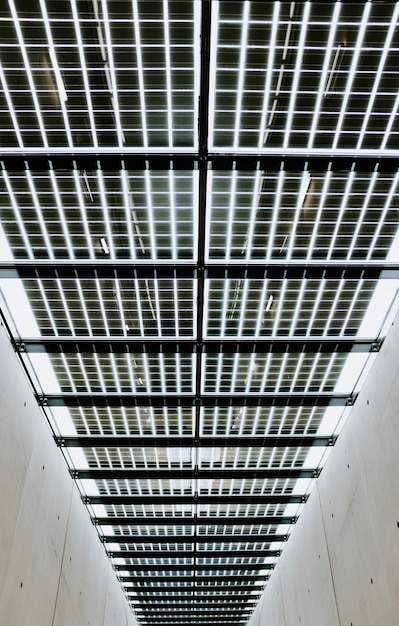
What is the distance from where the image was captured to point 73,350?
15359 millimetres

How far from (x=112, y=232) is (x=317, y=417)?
10.2 meters

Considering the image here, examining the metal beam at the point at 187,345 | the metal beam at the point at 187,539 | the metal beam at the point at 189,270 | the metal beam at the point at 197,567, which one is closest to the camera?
the metal beam at the point at 189,270

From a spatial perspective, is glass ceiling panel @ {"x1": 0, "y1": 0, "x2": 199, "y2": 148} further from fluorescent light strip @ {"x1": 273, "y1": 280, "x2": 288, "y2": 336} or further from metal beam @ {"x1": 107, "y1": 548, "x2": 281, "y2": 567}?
metal beam @ {"x1": 107, "y1": 548, "x2": 281, "y2": 567}

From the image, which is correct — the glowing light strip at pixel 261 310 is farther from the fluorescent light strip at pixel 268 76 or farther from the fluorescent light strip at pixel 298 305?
the fluorescent light strip at pixel 268 76

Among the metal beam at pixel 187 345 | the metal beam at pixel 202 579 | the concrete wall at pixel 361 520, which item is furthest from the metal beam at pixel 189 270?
the metal beam at pixel 202 579

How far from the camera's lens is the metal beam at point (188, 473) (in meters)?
21.2

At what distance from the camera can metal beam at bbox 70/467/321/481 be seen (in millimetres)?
21250

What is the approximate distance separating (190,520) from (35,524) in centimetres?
1042

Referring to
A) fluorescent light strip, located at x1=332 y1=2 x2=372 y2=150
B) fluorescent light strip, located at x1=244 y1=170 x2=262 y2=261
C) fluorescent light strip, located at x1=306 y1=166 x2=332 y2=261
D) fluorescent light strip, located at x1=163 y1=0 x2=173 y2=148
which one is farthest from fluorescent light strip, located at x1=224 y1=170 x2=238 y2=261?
fluorescent light strip, located at x1=332 y1=2 x2=372 y2=150

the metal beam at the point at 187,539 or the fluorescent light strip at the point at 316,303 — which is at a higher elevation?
the fluorescent light strip at the point at 316,303

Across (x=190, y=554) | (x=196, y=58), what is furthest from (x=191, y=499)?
(x=196, y=58)

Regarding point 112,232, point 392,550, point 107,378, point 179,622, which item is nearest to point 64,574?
point 107,378

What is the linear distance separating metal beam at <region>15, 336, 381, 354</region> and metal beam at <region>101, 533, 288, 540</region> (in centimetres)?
1511

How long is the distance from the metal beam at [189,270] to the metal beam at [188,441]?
808cm
